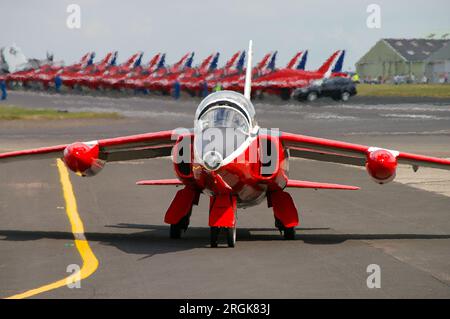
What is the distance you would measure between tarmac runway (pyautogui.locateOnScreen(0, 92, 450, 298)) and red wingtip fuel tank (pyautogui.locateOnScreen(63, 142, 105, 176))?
50.9 inches

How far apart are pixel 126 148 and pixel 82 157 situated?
111cm

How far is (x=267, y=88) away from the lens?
330ft

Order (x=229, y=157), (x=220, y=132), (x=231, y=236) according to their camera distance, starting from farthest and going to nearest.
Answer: (x=231, y=236) < (x=220, y=132) < (x=229, y=157)

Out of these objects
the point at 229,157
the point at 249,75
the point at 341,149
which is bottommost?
the point at 229,157

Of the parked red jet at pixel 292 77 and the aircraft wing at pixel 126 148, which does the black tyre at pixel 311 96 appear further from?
the aircraft wing at pixel 126 148

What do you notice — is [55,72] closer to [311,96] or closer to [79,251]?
[311,96]

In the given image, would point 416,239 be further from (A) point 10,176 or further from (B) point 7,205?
(A) point 10,176

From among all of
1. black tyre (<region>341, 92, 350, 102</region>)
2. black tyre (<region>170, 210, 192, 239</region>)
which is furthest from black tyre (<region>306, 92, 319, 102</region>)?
black tyre (<region>170, 210, 192, 239</region>)

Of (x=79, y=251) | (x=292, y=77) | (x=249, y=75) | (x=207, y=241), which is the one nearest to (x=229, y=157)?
(x=207, y=241)

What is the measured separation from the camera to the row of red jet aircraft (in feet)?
325

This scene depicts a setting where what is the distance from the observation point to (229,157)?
17.4m

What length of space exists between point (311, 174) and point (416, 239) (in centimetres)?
1438

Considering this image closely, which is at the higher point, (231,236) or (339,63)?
(339,63)

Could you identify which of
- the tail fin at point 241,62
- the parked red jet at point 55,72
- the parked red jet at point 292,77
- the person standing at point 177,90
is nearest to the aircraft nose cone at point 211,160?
the parked red jet at point 292,77
